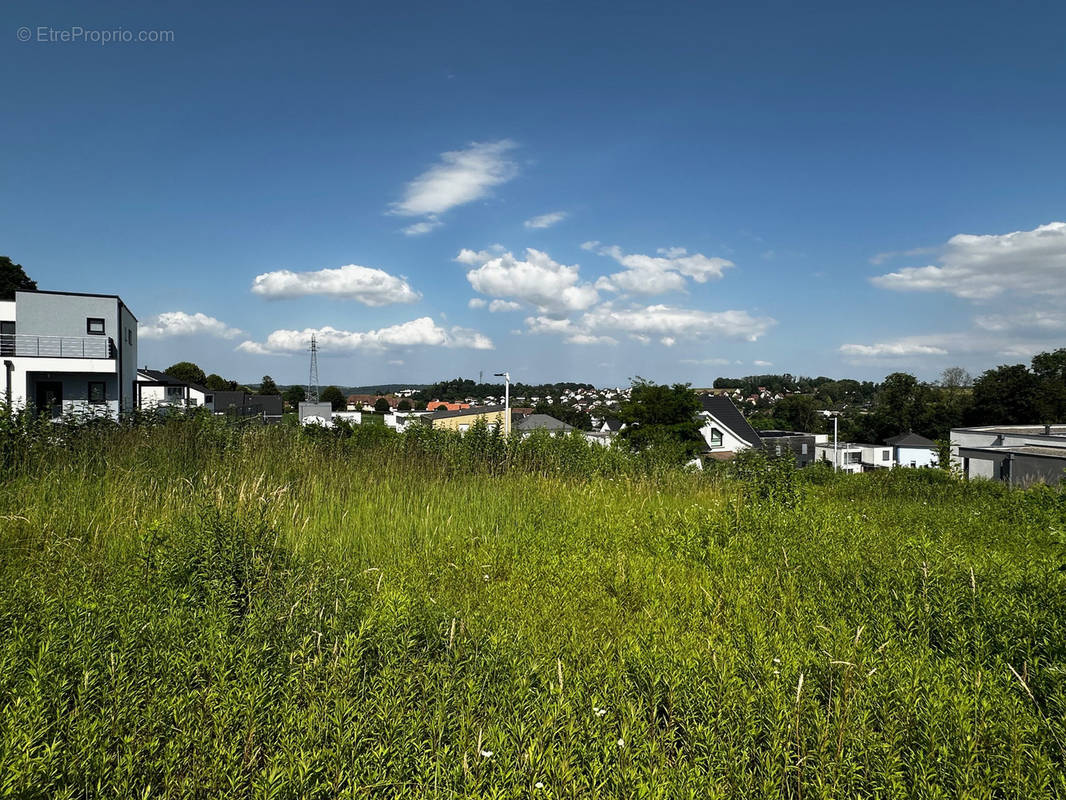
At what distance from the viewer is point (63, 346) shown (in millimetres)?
27000

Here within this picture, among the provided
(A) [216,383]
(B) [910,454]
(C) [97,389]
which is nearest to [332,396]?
(A) [216,383]

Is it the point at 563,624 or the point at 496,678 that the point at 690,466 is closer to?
the point at 563,624

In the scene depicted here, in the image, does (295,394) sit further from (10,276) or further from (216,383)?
(10,276)

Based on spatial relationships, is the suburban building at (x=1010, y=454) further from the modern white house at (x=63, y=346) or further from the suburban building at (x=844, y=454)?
the modern white house at (x=63, y=346)

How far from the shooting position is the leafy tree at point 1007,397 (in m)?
52.8

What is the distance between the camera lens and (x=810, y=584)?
3846 millimetres

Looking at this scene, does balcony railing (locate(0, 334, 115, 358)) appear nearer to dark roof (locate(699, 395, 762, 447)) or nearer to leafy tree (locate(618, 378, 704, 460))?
leafy tree (locate(618, 378, 704, 460))

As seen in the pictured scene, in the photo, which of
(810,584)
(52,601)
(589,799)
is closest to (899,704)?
(589,799)

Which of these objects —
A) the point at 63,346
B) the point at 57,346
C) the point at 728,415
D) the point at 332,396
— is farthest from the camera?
the point at 332,396

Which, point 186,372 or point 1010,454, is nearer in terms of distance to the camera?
point 1010,454

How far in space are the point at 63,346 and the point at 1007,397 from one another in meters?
70.8

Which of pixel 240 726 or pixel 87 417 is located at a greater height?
pixel 87 417

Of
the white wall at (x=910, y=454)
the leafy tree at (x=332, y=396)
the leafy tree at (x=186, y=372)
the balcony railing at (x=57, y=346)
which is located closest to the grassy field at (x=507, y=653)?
the balcony railing at (x=57, y=346)

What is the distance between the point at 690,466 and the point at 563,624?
704 cm
